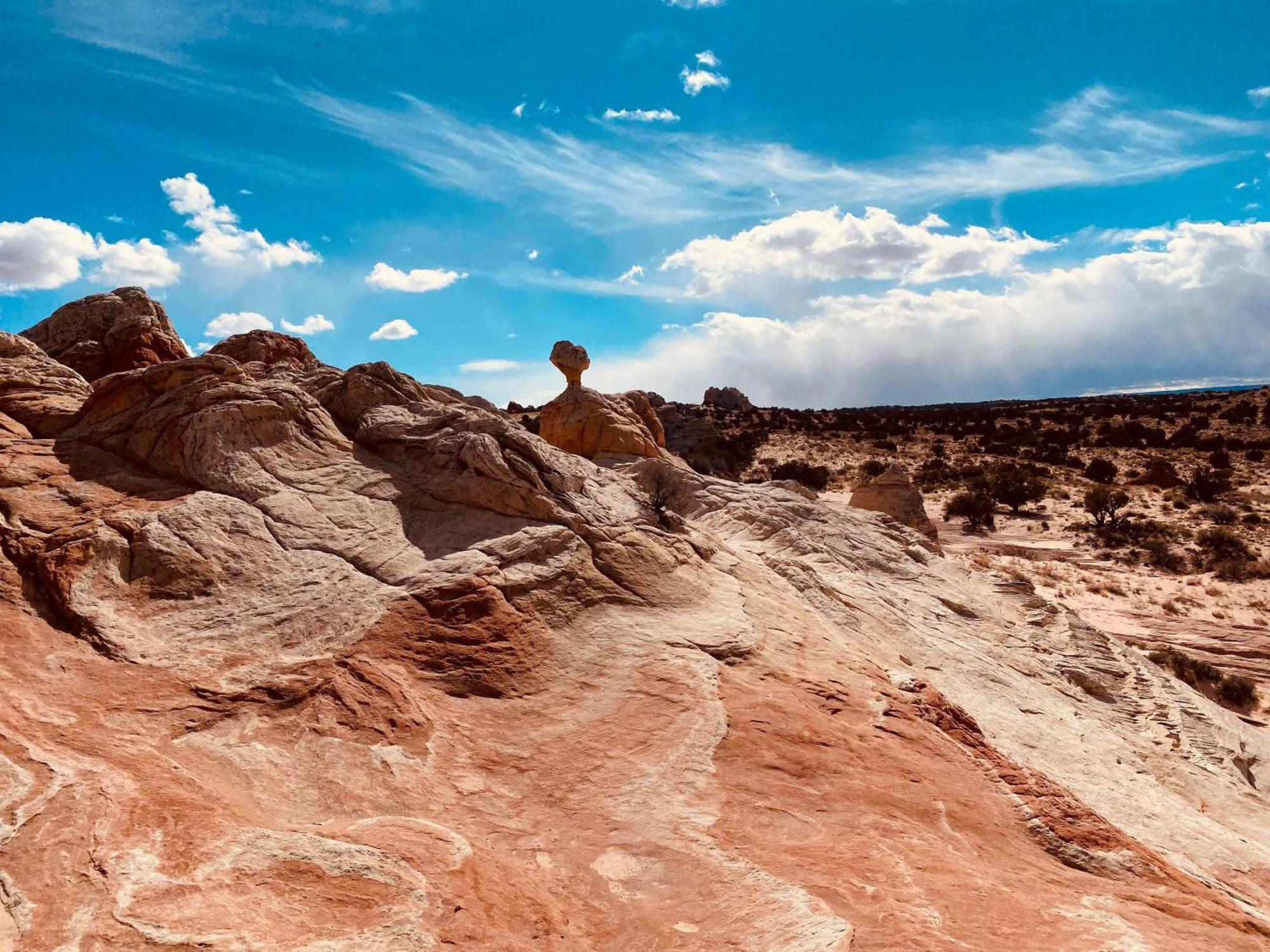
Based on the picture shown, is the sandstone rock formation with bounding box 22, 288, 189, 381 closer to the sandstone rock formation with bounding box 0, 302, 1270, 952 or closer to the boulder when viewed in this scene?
the boulder

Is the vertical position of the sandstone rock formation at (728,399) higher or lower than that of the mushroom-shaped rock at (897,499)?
higher

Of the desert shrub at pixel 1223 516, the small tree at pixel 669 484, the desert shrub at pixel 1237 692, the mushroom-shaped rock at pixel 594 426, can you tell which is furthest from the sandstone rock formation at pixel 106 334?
the desert shrub at pixel 1223 516

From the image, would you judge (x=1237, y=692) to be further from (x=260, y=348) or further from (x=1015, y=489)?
(x=260, y=348)

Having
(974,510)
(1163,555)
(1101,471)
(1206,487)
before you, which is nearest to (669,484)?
(1163,555)

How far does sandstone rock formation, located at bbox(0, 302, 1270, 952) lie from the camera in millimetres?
5328

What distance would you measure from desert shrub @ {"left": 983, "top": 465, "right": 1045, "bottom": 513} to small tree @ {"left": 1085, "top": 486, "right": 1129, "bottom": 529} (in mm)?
2987

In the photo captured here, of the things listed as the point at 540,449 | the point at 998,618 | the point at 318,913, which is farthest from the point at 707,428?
the point at 318,913

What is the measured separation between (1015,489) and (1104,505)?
4.44 m

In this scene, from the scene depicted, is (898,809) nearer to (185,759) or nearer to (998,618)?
(185,759)

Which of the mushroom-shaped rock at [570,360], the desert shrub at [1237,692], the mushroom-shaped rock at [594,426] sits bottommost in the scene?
the desert shrub at [1237,692]

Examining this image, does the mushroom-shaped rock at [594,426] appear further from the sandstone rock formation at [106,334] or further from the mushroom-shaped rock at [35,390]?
the mushroom-shaped rock at [35,390]

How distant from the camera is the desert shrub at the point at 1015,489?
1500 inches

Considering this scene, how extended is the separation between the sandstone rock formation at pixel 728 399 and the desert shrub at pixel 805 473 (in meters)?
48.7

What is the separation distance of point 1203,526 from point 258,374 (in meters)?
36.2
